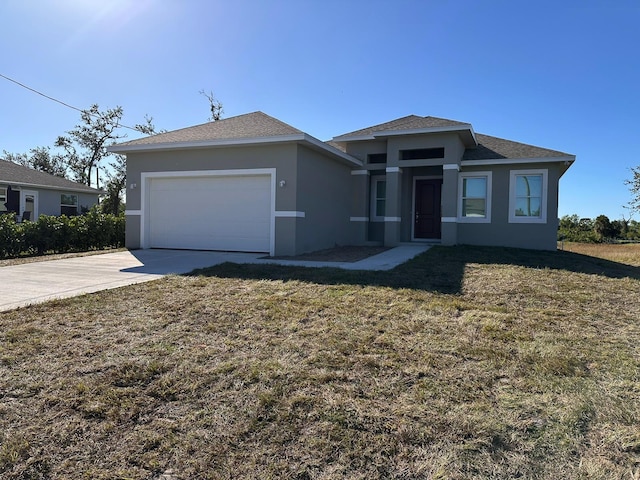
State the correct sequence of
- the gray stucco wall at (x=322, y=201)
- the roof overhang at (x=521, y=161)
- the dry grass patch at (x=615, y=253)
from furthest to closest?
Result: the dry grass patch at (x=615, y=253), the roof overhang at (x=521, y=161), the gray stucco wall at (x=322, y=201)

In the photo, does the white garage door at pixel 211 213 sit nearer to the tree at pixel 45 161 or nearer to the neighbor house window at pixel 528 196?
the neighbor house window at pixel 528 196

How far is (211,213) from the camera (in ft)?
39.2

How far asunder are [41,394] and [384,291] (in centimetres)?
431

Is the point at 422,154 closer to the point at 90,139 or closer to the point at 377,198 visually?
the point at 377,198

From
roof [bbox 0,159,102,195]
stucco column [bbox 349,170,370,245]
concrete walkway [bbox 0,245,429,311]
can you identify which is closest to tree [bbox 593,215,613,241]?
stucco column [bbox 349,170,370,245]

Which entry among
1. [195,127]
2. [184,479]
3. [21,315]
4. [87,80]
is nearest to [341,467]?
[184,479]

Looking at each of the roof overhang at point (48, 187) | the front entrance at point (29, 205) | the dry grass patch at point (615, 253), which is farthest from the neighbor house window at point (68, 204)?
the dry grass patch at point (615, 253)

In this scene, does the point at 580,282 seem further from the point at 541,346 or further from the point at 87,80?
the point at 87,80

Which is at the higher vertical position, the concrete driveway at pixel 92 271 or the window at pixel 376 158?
the window at pixel 376 158

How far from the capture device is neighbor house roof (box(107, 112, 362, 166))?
10.7m

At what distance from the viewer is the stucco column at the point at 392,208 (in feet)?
44.1

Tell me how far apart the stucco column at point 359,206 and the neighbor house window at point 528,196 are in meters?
4.65

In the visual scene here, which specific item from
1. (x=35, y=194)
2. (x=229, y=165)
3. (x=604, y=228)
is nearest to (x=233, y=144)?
(x=229, y=165)

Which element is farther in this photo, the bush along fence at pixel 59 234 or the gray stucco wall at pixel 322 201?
the bush along fence at pixel 59 234
